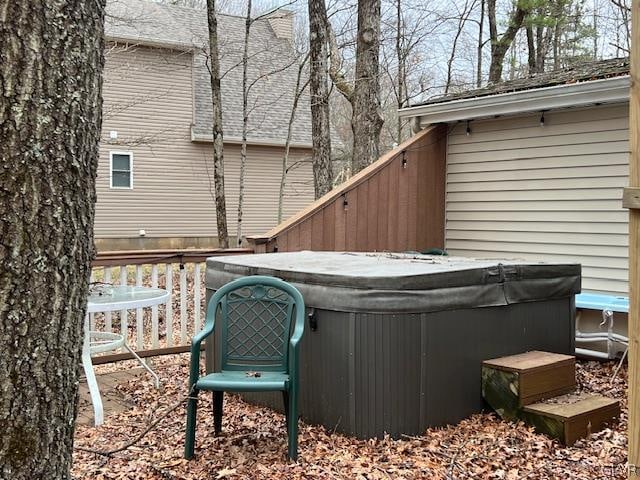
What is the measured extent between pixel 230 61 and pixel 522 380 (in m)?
15.6

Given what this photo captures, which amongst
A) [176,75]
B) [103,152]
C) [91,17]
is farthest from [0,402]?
[176,75]

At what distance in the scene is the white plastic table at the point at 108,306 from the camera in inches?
157

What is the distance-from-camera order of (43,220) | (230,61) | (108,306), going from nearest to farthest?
(43,220) < (108,306) < (230,61)

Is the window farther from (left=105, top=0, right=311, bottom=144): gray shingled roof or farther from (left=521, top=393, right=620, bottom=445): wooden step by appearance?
(left=521, top=393, right=620, bottom=445): wooden step

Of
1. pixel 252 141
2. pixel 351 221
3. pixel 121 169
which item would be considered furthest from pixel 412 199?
pixel 121 169

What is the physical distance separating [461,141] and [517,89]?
44.3 inches

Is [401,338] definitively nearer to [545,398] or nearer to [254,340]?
[254,340]

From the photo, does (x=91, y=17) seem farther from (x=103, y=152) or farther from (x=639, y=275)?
(x=103, y=152)

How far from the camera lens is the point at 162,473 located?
3160 mm

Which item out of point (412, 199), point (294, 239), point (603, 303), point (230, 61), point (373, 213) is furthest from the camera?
point (230, 61)

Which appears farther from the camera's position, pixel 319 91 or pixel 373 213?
pixel 319 91

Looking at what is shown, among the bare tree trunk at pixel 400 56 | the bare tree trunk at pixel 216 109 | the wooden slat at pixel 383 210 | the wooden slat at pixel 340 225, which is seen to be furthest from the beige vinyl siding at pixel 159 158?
the wooden slat at pixel 340 225

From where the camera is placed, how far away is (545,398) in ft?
12.7

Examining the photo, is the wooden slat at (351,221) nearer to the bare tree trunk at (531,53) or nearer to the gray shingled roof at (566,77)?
the gray shingled roof at (566,77)
